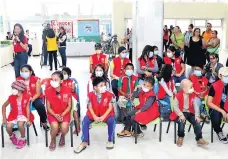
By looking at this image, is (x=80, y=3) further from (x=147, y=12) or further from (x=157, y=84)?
(x=157, y=84)

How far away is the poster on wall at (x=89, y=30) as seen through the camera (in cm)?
1416

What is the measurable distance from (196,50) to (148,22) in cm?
158

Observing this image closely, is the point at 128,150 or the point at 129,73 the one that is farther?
the point at 129,73

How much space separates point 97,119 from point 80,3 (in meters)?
13.7

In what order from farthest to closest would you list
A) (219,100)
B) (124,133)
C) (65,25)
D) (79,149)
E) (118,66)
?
(65,25), (118,66), (124,133), (219,100), (79,149)

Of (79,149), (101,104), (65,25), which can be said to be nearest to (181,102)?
(101,104)

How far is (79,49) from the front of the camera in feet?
44.8

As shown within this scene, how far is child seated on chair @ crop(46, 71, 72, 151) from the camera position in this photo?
3857 mm

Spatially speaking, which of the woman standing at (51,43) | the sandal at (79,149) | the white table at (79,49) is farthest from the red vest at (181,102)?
the white table at (79,49)

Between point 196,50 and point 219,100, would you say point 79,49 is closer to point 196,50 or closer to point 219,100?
point 196,50

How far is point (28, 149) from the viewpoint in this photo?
392 cm

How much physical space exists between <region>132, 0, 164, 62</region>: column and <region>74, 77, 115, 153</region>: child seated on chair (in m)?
2.50

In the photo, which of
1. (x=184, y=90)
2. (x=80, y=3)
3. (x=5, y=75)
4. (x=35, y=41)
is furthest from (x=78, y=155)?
(x=80, y=3)

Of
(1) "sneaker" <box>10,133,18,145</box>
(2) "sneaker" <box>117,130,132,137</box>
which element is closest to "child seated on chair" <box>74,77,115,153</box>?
(2) "sneaker" <box>117,130,132,137</box>
